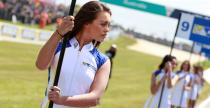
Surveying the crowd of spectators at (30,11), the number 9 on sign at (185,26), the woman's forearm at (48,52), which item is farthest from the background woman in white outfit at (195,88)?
the crowd of spectators at (30,11)

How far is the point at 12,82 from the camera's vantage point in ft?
61.3

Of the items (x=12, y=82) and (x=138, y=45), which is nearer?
(x=12, y=82)

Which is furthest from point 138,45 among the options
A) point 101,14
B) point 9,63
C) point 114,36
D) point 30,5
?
point 101,14

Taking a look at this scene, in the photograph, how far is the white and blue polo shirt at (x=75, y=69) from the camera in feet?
13.8

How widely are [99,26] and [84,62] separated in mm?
293

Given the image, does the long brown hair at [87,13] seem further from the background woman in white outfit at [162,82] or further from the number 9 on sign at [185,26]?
the number 9 on sign at [185,26]

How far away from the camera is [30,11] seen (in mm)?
43719

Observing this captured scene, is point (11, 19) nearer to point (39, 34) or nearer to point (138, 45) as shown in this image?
point (39, 34)

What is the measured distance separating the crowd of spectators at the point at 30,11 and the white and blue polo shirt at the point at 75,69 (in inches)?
1471

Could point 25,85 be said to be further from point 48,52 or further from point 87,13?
point 48,52

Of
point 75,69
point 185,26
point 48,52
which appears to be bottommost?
point 185,26

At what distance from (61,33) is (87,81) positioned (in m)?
0.45

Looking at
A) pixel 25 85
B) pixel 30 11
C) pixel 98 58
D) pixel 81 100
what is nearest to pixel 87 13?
pixel 98 58

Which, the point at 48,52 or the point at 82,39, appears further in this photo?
the point at 82,39
